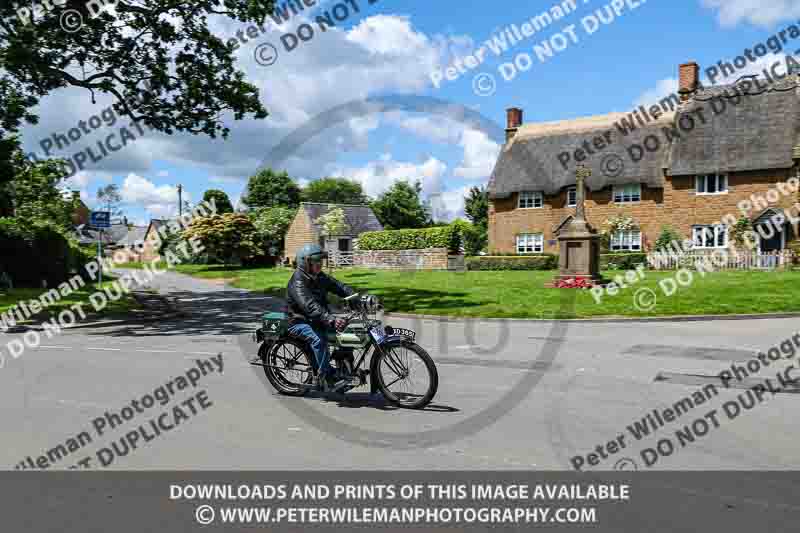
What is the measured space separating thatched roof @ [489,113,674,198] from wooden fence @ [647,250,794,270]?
597 centimetres

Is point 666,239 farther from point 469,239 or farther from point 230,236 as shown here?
point 230,236

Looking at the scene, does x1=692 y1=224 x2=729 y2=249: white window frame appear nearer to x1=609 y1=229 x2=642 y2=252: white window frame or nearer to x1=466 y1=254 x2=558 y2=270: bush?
x1=609 y1=229 x2=642 y2=252: white window frame

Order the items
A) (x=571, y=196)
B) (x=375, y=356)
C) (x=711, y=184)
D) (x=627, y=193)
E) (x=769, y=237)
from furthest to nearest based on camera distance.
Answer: (x=571, y=196) → (x=627, y=193) → (x=711, y=184) → (x=769, y=237) → (x=375, y=356)

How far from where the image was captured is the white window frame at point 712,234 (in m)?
37.7

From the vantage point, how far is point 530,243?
152 feet

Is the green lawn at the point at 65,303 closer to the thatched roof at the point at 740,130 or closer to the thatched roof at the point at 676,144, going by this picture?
the thatched roof at the point at 676,144

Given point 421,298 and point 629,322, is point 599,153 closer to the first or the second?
point 421,298

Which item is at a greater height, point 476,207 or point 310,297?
point 476,207

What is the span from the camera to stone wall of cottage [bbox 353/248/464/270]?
41969 millimetres

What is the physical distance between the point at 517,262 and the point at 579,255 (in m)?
15.2

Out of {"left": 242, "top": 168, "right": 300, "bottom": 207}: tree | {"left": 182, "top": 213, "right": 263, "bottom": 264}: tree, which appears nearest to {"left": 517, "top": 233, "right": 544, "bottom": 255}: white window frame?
{"left": 242, "top": 168, "right": 300, "bottom": 207}: tree

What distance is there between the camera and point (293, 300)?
7.18m

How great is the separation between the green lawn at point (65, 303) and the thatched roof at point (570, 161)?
30295 mm

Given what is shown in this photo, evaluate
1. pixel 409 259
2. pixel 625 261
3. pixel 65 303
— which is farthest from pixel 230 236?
pixel 65 303
